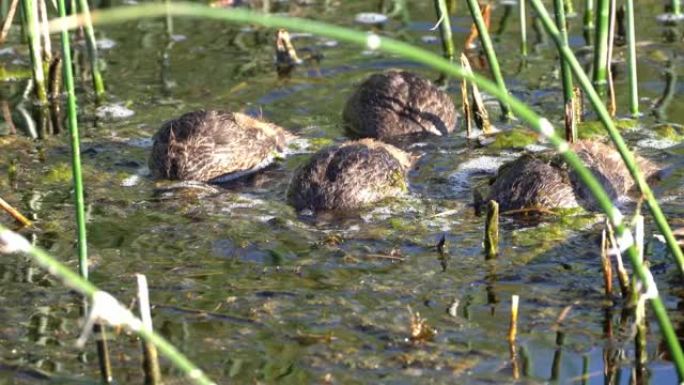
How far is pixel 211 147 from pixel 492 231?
2.55 meters

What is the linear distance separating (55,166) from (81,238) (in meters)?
3.46

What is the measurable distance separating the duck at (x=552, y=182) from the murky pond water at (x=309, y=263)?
153mm

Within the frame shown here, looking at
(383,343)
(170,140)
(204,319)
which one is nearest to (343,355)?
(383,343)

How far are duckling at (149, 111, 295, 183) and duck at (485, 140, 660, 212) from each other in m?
1.80

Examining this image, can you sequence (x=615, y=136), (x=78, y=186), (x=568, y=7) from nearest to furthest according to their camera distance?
(x=615, y=136)
(x=78, y=186)
(x=568, y=7)

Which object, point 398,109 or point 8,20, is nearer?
point 398,109

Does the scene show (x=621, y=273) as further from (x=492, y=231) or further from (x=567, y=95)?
(x=567, y=95)

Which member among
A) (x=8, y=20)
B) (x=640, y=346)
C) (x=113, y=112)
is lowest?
(x=640, y=346)

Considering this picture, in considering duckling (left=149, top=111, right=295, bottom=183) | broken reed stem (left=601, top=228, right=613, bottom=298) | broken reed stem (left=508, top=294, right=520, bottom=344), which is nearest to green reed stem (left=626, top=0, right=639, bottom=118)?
duckling (left=149, top=111, right=295, bottom=183)

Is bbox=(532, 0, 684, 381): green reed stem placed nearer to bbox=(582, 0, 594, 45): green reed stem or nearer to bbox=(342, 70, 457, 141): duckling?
bbox=(342, 70, 457, 141): duckling

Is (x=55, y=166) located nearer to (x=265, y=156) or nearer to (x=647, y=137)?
(x=265, y=156)

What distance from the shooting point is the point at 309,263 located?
6.61 meters

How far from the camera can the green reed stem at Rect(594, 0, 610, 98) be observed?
8297 mm

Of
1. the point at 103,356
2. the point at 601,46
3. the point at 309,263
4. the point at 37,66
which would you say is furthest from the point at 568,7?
the point at 103,356
